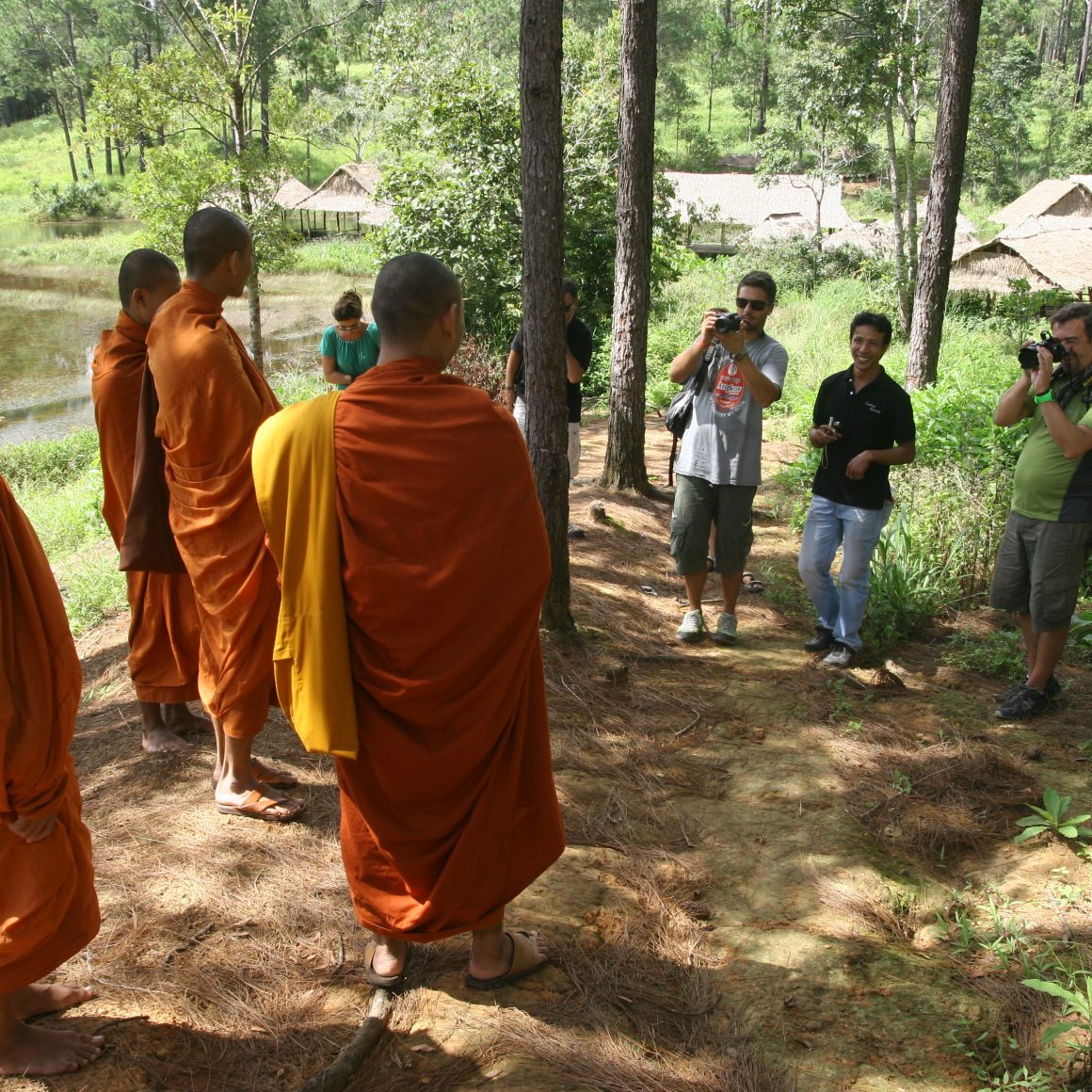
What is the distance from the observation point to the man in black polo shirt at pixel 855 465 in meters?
4.73

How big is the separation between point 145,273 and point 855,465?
328 centimetres

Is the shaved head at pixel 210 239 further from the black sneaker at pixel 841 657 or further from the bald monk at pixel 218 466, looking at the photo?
the black sneaker at pixel 841 657

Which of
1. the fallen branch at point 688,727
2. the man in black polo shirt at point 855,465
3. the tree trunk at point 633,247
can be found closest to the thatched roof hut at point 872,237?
the tree trunk at point 633,247

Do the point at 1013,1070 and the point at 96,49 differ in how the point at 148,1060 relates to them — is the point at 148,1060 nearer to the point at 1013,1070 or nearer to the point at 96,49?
the point at 1013,1070

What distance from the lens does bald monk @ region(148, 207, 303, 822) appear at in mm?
3117

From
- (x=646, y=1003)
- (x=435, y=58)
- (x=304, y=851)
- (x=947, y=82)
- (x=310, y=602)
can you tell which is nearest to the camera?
(x=310, y=602)

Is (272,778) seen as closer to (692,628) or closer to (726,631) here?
(692,628)

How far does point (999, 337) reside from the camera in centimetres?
1684

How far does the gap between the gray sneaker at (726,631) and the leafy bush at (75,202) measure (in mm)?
49294

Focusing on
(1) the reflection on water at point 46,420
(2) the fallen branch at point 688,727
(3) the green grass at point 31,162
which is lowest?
(1) the reflection on water at point 46,420

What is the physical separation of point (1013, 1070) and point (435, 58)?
57.8 feet

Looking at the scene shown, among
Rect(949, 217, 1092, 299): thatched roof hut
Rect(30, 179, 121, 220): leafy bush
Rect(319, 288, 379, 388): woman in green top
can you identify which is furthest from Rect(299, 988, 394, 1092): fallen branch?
Rect(30, 179, 121, 220): leafy bush

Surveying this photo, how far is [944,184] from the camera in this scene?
941cm

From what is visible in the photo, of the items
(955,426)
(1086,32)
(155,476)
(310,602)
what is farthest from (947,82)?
(1086,32)
